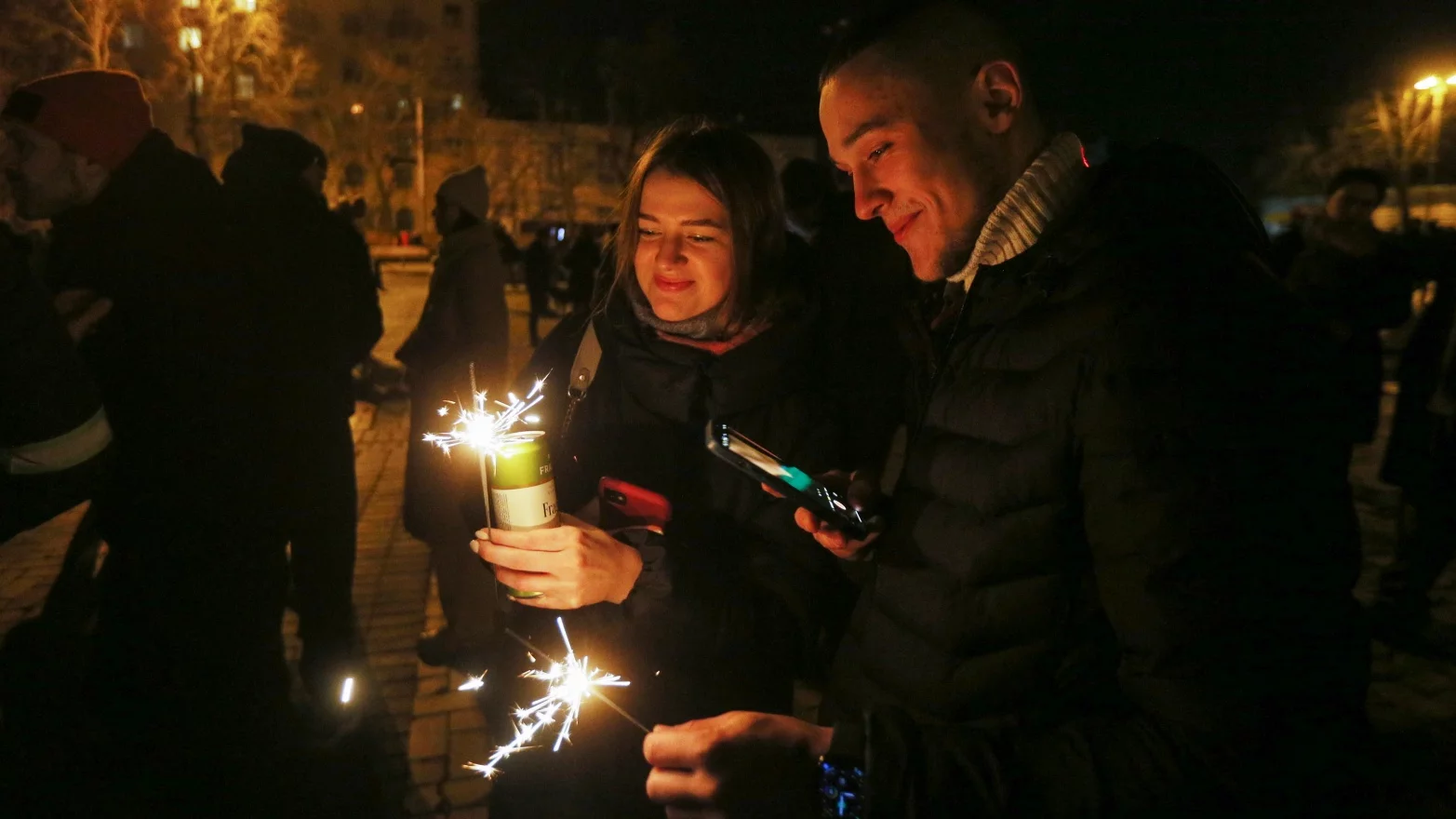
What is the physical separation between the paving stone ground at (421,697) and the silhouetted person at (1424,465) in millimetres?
334

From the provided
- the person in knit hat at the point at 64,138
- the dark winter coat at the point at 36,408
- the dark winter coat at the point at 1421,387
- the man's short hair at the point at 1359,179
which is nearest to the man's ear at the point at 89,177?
the person in knit hat at the point at 64,138

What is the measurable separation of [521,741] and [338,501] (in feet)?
7.90

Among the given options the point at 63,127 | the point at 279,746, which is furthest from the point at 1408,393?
the point at 63,127

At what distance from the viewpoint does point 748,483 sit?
235cm

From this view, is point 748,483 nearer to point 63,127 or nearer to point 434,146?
point 63,127

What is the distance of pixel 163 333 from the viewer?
9.94 ft

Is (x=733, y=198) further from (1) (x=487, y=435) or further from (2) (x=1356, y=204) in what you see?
(2) (x=1356, y=204)

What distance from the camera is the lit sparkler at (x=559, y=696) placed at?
2080mm

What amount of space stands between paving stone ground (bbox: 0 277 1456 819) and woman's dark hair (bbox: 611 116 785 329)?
2.53 meters

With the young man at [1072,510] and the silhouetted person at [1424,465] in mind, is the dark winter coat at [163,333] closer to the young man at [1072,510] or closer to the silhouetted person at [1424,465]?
the young man at [1072,510]

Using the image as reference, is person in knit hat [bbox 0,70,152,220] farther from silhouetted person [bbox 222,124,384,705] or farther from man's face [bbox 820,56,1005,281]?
man's face [bbox 820,56,1005,281]

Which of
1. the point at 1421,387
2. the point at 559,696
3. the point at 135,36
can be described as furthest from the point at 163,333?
the point at 135,36

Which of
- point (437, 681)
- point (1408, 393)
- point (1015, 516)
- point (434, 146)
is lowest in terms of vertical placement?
point (437, 681)

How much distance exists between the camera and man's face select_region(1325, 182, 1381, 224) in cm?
553
